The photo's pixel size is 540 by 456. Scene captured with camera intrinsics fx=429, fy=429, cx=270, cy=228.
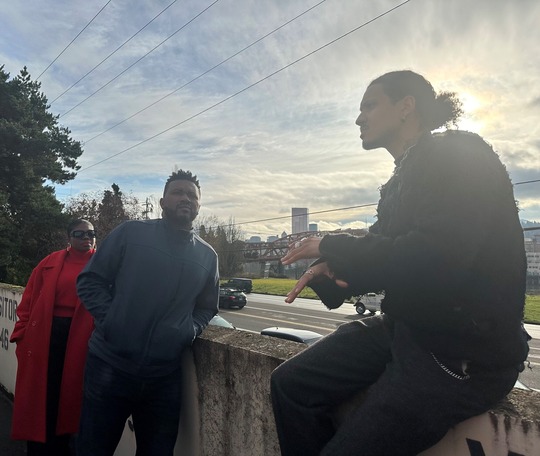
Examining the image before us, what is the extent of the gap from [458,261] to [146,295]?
1812 mm

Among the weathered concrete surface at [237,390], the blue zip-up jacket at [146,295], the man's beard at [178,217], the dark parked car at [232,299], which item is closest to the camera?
the weathered concrete surface at [237,390]

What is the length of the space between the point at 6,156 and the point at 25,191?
→ 61.5 inches

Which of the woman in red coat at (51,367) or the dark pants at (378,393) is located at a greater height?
the dark pants at (378,393)

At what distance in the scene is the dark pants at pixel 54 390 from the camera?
10.9ft

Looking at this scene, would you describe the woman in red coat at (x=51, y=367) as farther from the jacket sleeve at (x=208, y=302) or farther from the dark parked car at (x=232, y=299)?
A: the dark parked car at (x=232, y=299)

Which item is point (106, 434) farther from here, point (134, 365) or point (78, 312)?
point (78, 312)

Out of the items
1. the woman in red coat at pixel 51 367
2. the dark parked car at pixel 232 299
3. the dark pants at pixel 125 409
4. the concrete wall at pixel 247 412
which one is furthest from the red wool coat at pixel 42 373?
the dark parked car at pixel 232 299

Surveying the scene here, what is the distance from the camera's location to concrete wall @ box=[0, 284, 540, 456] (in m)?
1.26

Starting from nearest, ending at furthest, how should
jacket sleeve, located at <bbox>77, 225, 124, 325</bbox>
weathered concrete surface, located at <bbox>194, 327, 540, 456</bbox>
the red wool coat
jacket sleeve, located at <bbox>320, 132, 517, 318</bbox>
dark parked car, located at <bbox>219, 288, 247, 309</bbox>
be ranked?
jacket sleeve, located at <bbox>320, 132, 517, 318</bbox> → weathered concrete surface, located at <bbox>194, 327, 540, 456</bbox> → jacket sleeve, located at <bbox>77, 225, 124, 325</bbox> → the red wool coat → dark parked car, located at <bbox>219, 288, 247, 309</bbox>

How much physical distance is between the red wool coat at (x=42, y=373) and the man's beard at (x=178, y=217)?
1.21 metres

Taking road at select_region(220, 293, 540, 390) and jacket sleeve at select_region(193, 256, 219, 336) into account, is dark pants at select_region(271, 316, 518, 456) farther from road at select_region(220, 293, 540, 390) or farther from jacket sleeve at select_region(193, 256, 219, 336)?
road at select_region(220, 293, 540, 390)

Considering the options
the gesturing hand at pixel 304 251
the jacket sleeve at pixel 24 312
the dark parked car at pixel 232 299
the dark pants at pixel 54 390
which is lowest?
the dark parked car at pixel 232 299

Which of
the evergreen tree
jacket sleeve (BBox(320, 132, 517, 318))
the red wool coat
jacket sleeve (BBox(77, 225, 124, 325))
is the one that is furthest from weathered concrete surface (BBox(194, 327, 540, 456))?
the evergreen tree

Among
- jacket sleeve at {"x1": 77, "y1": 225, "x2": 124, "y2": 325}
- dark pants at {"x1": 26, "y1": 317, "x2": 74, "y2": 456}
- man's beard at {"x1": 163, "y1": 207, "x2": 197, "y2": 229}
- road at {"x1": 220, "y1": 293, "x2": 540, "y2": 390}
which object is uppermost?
man's beard at {"x1": 163, "y1": 207, "x2": 197, "y2": 229}
